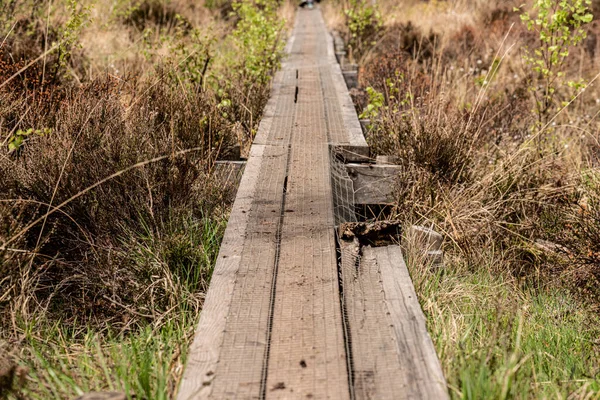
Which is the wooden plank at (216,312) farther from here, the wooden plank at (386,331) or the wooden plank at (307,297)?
the wooden plank at (386,331)

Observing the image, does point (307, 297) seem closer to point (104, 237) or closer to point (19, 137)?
point (104, 237)

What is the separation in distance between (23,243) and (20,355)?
784mm

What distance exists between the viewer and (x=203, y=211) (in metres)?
3.45

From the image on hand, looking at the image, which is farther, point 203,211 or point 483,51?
point 483,51

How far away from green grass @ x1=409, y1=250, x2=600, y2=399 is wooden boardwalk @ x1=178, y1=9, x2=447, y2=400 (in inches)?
5.4

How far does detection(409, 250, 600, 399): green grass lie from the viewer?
185cm

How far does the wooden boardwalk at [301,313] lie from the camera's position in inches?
71.2

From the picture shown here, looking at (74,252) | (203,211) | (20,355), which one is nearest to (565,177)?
(203,211)

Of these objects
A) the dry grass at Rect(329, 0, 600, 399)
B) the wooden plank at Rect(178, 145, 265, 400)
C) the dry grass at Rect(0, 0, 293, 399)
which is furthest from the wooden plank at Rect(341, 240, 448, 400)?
the dry grass at Rect(0, 0, 293, 399)

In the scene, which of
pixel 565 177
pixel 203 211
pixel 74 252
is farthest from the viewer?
pixel 565 177

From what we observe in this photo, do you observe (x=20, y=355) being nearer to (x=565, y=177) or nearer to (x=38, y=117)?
(x=38, y=117)

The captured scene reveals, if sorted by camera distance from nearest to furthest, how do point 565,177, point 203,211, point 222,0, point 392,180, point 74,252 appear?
point 74,252, point 203,211, point 392,180, point 565,177, point 222,0

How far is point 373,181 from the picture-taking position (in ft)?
12.4

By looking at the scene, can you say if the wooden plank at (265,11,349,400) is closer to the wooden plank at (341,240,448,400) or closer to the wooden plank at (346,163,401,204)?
the wooden plank at (341,240,448,400)
